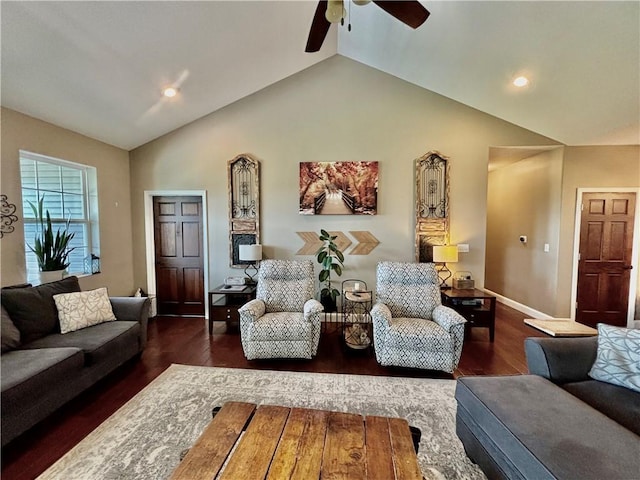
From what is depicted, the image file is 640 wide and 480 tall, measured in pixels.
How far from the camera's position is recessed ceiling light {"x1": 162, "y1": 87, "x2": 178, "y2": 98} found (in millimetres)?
3614

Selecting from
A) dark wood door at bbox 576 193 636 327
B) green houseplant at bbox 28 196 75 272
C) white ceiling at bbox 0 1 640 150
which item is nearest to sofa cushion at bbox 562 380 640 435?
white ceiling at bbox 0 1 640 150

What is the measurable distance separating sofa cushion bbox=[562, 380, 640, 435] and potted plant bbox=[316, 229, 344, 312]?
2720 millimetres

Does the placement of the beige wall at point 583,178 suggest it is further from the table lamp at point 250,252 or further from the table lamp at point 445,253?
the table lamp at point 250,252

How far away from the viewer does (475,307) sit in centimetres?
393

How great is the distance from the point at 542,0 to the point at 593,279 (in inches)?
154

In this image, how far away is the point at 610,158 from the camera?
4227 millimetres

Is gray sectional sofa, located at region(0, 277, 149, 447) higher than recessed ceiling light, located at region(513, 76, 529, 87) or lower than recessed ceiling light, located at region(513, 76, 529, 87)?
lower

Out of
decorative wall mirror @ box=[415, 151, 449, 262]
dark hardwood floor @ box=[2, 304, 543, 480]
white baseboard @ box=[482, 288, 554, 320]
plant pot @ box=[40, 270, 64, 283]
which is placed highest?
decorative wall mirror @ box=[415, 151, 449, 262]

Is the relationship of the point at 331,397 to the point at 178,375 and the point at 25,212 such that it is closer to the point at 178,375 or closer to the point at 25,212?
the point at 178,375

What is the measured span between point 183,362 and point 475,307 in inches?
145

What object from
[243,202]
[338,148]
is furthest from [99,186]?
[338,148]

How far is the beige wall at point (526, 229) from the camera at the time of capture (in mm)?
4488

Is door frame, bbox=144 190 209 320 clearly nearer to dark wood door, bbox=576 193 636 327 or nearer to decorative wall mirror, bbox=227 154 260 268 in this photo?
decorative wall mirror, bbox=227 154 260 268

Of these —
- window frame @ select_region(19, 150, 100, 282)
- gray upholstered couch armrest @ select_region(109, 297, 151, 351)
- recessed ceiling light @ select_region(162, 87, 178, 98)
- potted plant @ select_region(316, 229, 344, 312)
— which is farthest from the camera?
potted plant @ select_region(316, 229, 344, 312)
